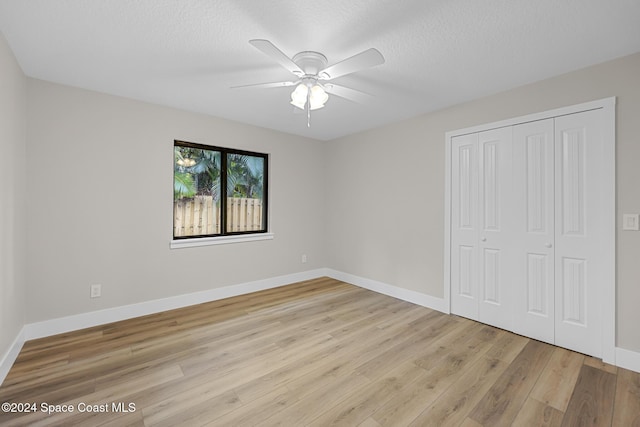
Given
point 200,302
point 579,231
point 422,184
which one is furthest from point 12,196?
point 579,231

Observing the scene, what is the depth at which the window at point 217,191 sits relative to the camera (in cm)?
354

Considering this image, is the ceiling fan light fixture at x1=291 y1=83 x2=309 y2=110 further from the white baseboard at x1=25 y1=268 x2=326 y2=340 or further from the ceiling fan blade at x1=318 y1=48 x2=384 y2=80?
the white baseboard at x1=25 y1=268 x2=326 y2=340

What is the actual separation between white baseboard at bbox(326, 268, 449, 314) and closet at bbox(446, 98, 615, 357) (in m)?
0.19

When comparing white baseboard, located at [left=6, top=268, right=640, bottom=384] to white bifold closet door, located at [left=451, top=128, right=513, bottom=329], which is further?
white bifold closet door, located at [left=451, top=128, right=513, bottom=329]

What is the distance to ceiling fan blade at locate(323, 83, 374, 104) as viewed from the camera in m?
2.68

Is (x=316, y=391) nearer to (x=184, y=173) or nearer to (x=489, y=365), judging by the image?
(x=489, y=365)

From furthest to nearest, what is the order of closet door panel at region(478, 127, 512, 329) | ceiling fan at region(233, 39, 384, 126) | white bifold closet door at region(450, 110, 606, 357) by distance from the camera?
closet door panel at region(478, 127, 512, 329)
white bifold closet door at region(450, 110, 606, 357)
ceiling fan at region(233, 39, 384, 126)

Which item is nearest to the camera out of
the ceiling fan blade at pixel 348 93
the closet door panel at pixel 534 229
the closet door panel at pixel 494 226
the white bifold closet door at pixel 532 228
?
the white bifold closet door at pixel 532 228

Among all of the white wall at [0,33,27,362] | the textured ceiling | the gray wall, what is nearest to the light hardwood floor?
the white wall at [0,33,27,362]

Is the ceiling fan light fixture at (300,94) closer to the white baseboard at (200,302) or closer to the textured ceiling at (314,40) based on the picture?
the textured ceiling at (314,40)

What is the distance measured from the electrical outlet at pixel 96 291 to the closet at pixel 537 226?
12.5ft

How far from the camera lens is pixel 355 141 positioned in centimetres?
443

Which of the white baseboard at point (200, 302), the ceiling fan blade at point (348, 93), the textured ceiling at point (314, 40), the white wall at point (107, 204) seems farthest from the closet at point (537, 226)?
the white wall at point (107, 204)

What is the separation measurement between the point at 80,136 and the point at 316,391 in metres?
3.22
